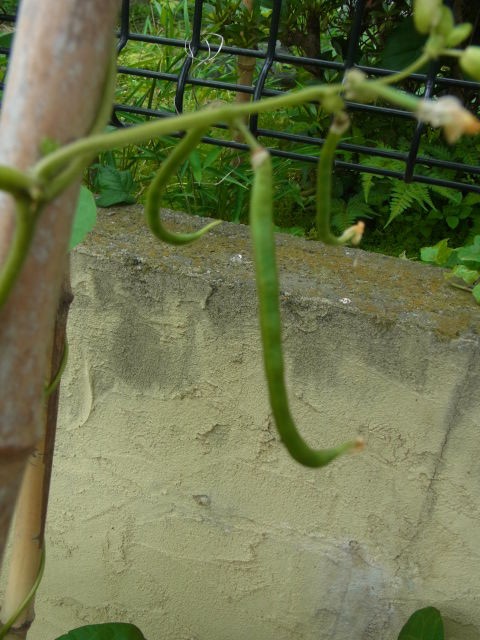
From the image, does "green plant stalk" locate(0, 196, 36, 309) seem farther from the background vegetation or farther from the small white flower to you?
the background vegetation

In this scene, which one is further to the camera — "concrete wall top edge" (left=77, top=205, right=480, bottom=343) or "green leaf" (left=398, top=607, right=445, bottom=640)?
"green leaf" (left=398, top=607, right=445, bottom=640)

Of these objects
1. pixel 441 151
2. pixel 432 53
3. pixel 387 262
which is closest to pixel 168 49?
pixel 441 151

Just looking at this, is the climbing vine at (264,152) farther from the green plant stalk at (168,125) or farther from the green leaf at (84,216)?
the green leaf at (84,216)

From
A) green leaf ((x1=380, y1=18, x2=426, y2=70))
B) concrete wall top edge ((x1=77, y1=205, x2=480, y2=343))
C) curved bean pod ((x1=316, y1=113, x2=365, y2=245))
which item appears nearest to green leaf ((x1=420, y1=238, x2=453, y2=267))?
concrete wall top edge ((x1=77, y1=205, x2=480, y2=343))

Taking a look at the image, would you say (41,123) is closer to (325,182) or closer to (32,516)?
(325,182)

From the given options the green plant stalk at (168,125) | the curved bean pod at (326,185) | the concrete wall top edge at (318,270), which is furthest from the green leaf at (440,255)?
the green plant stalk at (168,125)

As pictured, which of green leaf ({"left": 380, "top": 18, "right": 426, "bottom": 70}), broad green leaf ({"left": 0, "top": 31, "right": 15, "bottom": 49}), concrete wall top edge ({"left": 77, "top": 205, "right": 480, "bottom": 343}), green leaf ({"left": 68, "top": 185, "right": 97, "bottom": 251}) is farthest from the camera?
green leaf ({"left": 380, "top": 18, "right": 426, "bottom": 70})
